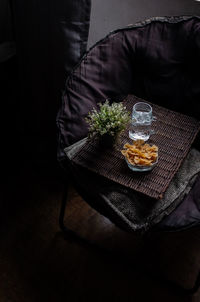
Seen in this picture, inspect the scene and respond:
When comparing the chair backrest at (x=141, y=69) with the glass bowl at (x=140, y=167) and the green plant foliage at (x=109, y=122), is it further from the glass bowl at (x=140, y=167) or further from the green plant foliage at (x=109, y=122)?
the glass bowl at (x=140, y=167)

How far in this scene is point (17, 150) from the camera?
2078mm

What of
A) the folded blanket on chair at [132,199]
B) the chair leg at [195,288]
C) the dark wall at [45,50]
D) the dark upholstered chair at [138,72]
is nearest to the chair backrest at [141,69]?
the dark upholstered chair at [138,72]

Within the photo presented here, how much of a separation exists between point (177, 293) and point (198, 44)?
0.98 m

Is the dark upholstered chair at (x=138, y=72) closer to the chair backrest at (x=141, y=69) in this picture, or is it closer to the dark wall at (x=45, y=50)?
the chair backrest at (x=141, y=69)

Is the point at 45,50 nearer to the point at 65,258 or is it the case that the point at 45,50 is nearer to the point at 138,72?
the point at 138,72

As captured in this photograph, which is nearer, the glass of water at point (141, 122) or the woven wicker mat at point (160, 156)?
the woven wicker mat at point (160, 156)

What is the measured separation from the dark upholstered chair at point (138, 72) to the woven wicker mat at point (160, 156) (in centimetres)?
10

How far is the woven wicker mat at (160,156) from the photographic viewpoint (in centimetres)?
128

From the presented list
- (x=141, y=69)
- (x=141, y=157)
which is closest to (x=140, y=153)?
(x=141, y=157)

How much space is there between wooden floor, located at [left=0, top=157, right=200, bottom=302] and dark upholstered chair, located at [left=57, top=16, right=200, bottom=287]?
0.47ft

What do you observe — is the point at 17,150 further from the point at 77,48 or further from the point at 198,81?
the point at 198,81

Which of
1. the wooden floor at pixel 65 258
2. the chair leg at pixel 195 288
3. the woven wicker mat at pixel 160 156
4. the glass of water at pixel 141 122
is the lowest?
the wooden floor at pixel 65 258

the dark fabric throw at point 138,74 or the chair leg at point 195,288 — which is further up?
the dark fabric throw at point 138,74

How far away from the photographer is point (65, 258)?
1631mm
